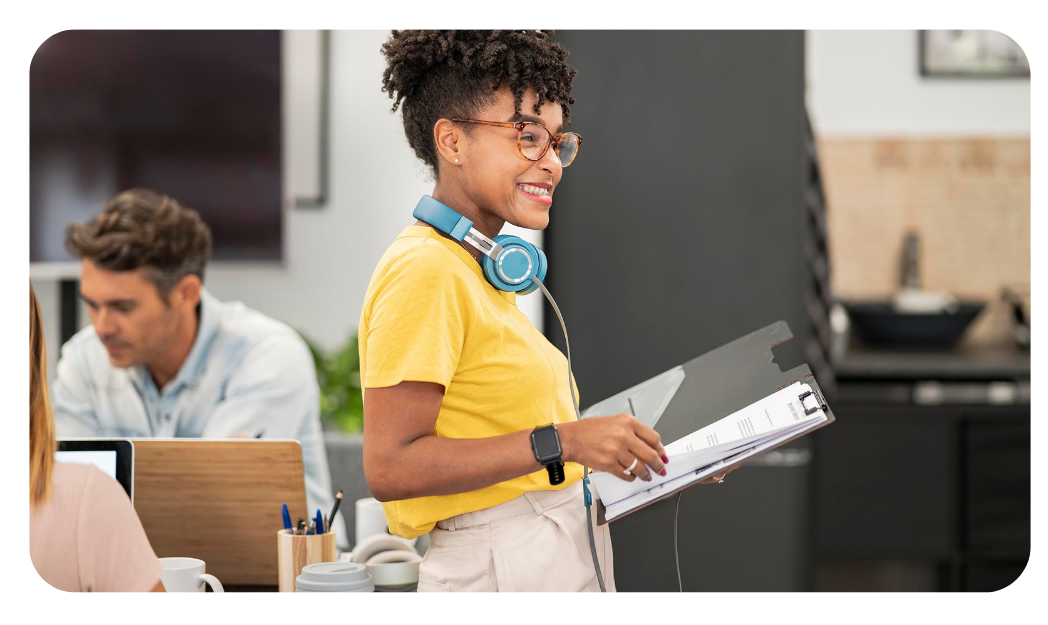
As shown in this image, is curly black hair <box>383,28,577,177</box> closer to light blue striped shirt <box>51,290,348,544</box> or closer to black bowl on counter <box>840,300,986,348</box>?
light blue striped shirt <box>51,290,348,544</box>

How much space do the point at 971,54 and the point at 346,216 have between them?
90.3 inches

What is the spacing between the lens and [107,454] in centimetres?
118

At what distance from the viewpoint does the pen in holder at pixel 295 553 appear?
1.21 meters

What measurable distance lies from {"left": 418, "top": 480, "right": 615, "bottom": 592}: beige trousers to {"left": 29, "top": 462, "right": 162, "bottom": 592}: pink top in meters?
0.33

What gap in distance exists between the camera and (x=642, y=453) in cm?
99

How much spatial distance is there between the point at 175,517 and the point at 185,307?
0.77 metres

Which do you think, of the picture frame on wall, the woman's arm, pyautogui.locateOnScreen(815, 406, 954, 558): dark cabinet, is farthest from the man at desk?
the picture frame on wall

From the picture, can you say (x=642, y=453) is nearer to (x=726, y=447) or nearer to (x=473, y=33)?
(x=726, y=447)

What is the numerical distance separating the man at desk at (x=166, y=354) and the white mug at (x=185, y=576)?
2.23 feet

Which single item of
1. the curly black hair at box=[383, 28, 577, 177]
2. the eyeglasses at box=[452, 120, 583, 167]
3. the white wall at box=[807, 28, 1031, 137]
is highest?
the white wall at box=[807, 28, 1031, 137]

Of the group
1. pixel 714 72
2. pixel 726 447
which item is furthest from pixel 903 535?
pixel 726 447

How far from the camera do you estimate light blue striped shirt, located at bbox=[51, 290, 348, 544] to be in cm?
189

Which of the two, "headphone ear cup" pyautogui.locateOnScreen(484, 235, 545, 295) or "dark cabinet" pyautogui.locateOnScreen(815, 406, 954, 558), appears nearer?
"headphone ear cup" pyautogui.locateOnScreen(484, 235, 545, 295)

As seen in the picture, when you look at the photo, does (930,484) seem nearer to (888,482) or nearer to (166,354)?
(888,482)
